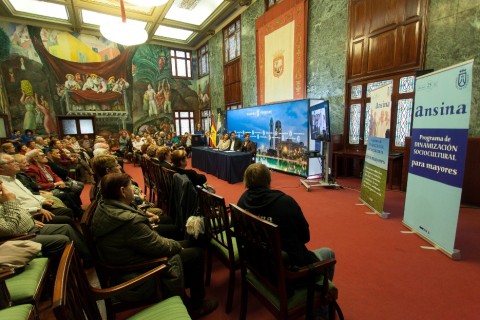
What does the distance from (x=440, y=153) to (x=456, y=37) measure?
9.34 ft

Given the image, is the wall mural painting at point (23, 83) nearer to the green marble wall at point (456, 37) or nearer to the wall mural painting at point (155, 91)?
the wall mural painting at point (155, 91)

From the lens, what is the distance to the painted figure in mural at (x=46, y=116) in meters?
9.95

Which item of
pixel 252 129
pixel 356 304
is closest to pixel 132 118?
pixel 252 129

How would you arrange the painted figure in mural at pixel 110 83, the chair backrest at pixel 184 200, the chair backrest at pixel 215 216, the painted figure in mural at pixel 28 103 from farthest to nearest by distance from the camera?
1. the painted figure in mural at pixel 110 83
2. the painted figure in mural at pixel 28 103
3. the chair backrest at pixel 184 200
4. the chair backrest at pixel 215 216

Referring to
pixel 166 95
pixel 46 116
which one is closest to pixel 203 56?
pixel 166 95

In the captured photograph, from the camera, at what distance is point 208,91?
12.4m

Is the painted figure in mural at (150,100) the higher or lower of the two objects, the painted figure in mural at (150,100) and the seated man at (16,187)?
the higher

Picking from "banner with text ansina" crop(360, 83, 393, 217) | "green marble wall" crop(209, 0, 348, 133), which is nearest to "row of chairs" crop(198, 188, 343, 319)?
"banner with text ansina" crop(360, 83, 393, 217)

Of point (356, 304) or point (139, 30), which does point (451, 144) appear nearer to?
point (356, 304)

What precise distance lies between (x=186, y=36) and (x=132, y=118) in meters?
5.01

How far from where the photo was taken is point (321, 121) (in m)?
4.82

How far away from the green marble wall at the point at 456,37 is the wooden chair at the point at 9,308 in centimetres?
556

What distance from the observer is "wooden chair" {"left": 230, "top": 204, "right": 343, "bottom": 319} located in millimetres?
1165

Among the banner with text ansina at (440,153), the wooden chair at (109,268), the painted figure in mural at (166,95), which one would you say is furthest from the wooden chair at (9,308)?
the painted figure in mural at (166,95)
